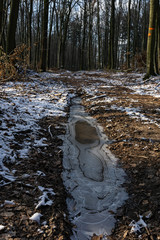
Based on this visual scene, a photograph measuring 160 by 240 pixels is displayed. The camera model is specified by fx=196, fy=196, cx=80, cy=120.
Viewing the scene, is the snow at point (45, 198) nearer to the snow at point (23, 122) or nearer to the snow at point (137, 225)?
the snow at point (23, 122)

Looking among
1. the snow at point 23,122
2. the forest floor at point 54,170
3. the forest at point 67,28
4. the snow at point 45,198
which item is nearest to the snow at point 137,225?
the forest floor at point 54,170

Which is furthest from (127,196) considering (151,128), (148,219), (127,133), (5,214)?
(151,128)

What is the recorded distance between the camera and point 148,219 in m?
2.08

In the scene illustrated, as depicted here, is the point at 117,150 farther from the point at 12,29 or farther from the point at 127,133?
the point at 12,29

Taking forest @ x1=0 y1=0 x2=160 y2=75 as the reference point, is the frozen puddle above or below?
below

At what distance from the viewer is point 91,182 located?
9.29ft

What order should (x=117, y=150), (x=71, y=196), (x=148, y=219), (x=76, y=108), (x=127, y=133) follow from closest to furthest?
(x=148, y=219) < (x=71, y=196) < (x=117, y=150) < (x=127, y=133) < (x=76, y=108)

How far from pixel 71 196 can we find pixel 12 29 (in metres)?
9.70

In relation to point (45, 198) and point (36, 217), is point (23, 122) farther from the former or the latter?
point (36, 217)

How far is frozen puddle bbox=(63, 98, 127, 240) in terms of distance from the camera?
2107 millimetres

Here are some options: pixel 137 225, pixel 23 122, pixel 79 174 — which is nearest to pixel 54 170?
pixel 79 174

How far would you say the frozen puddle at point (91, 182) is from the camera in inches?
83.0

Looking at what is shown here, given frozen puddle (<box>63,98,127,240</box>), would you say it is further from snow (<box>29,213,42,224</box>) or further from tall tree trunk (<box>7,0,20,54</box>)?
tall tree trunk (<box>7,0,20,54</box>)

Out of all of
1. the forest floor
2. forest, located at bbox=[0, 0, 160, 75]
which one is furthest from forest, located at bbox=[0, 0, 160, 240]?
forest, located at bbox=[0, 0, 160, 75]
